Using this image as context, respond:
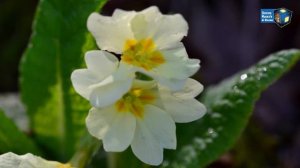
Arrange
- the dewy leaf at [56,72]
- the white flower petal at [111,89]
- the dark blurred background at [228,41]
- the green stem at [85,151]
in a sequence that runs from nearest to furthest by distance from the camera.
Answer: the white flower petal at [111,89], the green stem at [85,151], the dewy leaf at [56,72], the dark blurred background at [228,41]

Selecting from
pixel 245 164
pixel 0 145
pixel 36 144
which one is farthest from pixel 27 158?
pixel 245 164

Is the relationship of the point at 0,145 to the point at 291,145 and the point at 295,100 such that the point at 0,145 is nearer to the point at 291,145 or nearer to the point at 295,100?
the point at 291,145

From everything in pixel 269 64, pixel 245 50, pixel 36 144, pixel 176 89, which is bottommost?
pixel 245 50

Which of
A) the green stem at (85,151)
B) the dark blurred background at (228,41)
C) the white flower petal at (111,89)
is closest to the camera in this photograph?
the white flower petal at (111,89)

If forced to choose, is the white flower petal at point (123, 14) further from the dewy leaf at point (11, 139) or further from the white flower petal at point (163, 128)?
the dewy leaf at point (11, 139)

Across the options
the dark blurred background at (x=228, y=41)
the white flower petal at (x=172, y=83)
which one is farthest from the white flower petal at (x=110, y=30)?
the dark blurred background at (x=228, y=41)
